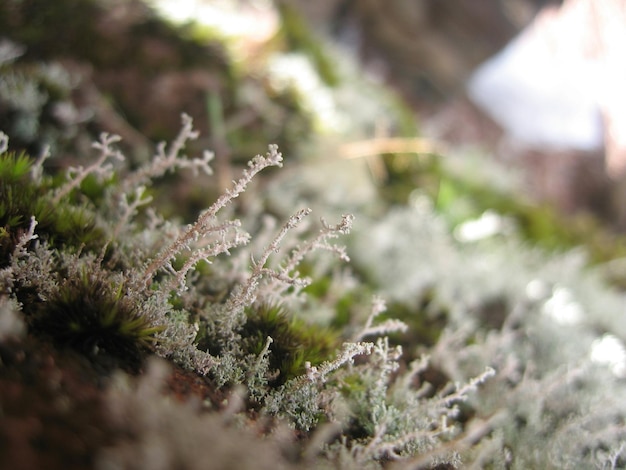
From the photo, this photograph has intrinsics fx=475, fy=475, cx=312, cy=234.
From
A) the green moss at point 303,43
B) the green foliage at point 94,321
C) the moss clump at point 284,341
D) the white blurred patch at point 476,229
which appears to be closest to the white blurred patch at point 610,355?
the white blurred patch at point 476,229

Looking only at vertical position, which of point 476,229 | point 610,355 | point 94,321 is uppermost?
point 476,229

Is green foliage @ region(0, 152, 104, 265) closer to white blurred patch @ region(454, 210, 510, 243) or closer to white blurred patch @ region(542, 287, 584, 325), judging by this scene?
white blurred patch @ region(542, 287, 584, 325)

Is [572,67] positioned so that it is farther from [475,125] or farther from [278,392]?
[278,392]

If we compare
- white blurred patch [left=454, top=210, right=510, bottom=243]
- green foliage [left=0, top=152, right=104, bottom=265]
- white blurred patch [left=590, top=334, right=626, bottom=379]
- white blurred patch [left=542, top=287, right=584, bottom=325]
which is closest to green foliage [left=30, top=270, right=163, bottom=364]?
green foliage [left=0, top=152, right=104, bottom=265]

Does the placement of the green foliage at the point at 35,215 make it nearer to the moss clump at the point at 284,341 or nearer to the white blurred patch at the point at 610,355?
the moss clump at the point at 284,341

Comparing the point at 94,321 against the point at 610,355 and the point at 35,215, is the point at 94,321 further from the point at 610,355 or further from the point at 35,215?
the point at 610,355

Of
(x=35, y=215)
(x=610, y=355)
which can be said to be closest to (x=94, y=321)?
(x=35, y=215)

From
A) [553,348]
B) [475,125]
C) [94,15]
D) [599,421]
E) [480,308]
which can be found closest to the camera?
[599,421]

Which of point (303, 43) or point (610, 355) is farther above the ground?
point (303, 43)

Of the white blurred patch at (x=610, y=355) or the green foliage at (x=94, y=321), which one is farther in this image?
the white blurred patch at (x=610, y=355)

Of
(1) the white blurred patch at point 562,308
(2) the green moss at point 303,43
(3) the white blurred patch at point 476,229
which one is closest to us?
(1) the white blurred patch at point 562,308

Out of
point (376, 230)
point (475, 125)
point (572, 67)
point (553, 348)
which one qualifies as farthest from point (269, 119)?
point (572, 67)
